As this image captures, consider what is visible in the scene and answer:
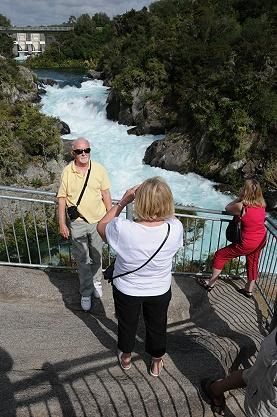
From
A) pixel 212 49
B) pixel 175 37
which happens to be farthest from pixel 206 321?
pixel 175 37

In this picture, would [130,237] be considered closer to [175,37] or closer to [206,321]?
[206,321]

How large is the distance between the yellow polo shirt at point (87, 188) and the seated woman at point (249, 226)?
1675 millimetres

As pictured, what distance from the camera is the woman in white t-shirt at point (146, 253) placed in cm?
258

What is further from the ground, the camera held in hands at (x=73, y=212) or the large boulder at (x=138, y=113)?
the camera held in hands at (x=73, y=212)

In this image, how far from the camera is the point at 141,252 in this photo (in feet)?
8.91

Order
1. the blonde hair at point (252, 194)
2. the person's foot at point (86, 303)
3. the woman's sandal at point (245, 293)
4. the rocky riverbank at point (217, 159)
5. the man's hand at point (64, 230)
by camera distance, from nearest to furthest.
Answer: the man's hand at point (64, 230), the blonde hair at point (252, 194), the person's foot at point (86, 303), the woman's sandal at point (245, 293), the rocky riverbank at point (217, 159)

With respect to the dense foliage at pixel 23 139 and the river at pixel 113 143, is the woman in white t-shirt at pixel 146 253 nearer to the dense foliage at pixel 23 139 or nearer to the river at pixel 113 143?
the river at pixel 113 143

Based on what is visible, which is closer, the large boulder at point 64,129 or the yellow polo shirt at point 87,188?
the yellow polo shirt at point 87,188

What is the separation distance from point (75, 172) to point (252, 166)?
15.3 metres

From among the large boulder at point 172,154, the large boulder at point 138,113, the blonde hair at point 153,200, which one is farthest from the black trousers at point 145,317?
the large boulder at point 138,113

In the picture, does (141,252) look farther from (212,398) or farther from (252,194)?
(252,194)

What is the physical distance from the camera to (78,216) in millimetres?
4066

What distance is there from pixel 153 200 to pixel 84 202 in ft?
5.40

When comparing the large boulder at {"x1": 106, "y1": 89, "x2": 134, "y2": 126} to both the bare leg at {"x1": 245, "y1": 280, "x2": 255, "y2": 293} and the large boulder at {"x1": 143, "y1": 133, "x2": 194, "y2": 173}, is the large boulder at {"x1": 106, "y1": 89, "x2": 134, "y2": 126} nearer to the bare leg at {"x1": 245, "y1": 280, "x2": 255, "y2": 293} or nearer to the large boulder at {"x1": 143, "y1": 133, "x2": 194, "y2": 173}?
the large boulder at {"x1": 143, "y1": 133, "x2": 194, "y2": 173}
